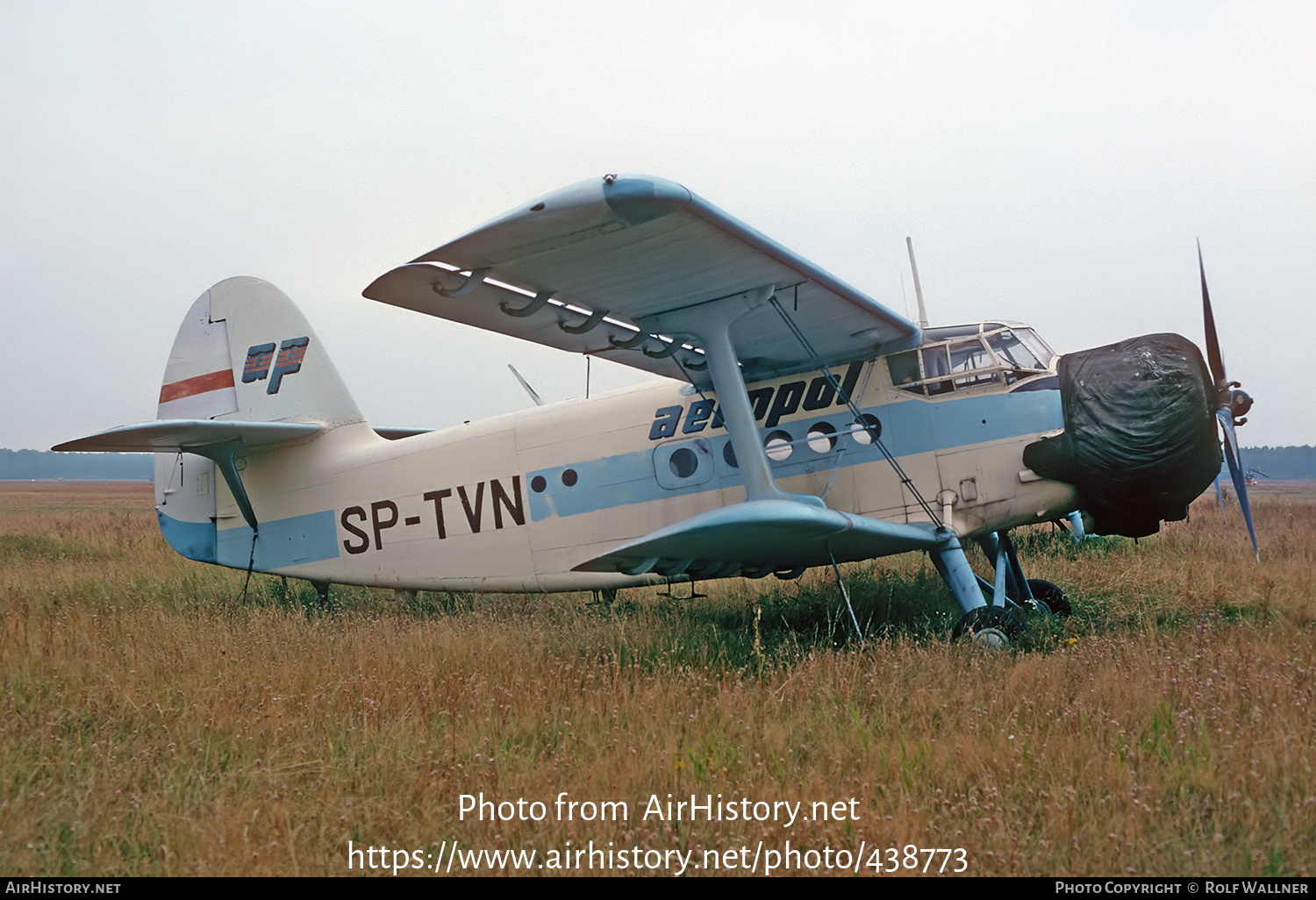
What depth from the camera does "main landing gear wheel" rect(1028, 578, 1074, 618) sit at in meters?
7.51

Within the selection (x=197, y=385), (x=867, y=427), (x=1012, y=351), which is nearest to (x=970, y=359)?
(x=1012, y=351)

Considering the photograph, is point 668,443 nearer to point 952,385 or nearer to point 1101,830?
point 952,385

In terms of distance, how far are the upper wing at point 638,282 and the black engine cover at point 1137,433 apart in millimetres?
1370

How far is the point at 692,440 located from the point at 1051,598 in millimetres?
3884

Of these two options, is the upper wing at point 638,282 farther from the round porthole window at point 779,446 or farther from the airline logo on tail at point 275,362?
the airline logo on tail at point 275,362

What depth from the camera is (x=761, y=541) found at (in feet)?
18.0

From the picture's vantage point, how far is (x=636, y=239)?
4.79 m

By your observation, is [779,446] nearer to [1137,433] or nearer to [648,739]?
[1137,433]

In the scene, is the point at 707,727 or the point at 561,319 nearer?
A: the point at 707,727

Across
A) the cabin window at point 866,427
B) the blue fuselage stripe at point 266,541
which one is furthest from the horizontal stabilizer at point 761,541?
the blue fuselage stripe at point 266,541

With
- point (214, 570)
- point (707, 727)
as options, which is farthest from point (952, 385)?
point (214, 570)

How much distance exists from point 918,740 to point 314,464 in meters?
6.68
